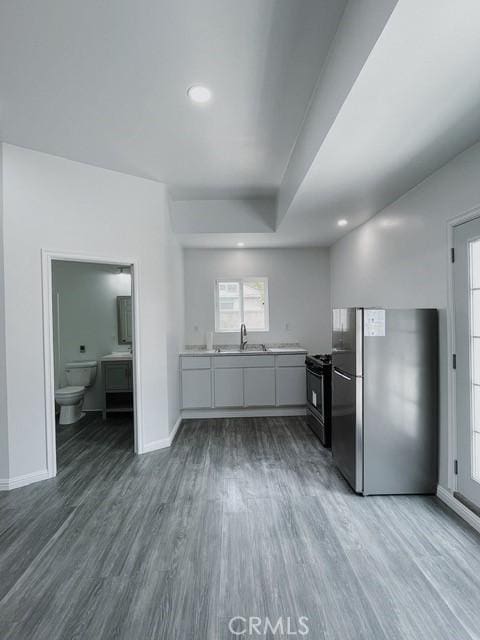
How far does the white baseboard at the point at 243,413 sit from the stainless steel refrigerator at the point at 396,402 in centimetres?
204

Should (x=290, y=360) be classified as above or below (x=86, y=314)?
below

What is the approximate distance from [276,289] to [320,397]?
1.96 meters

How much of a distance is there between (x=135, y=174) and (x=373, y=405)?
3129mm

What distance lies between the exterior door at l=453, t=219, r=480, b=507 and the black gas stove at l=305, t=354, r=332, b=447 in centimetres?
131

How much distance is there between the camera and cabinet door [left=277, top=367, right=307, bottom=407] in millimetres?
4383

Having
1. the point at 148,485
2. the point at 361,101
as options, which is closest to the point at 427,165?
the point at 361,101

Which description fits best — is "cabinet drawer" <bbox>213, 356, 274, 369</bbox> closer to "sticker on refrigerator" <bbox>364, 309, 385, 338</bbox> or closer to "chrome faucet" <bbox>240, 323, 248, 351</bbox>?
"chrome faucet" <bbox>240, 323, 248, 351</bbox>

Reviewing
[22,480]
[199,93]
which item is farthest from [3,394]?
[199,93]

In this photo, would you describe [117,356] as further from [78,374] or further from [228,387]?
[228,387]

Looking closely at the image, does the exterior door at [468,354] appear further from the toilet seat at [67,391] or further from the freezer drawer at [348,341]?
the toilet seat at [67,391]

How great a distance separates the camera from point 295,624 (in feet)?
4.68

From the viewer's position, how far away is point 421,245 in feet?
8.60

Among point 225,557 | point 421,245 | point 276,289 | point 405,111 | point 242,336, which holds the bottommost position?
point 225,557

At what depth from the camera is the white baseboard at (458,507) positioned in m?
2.08
